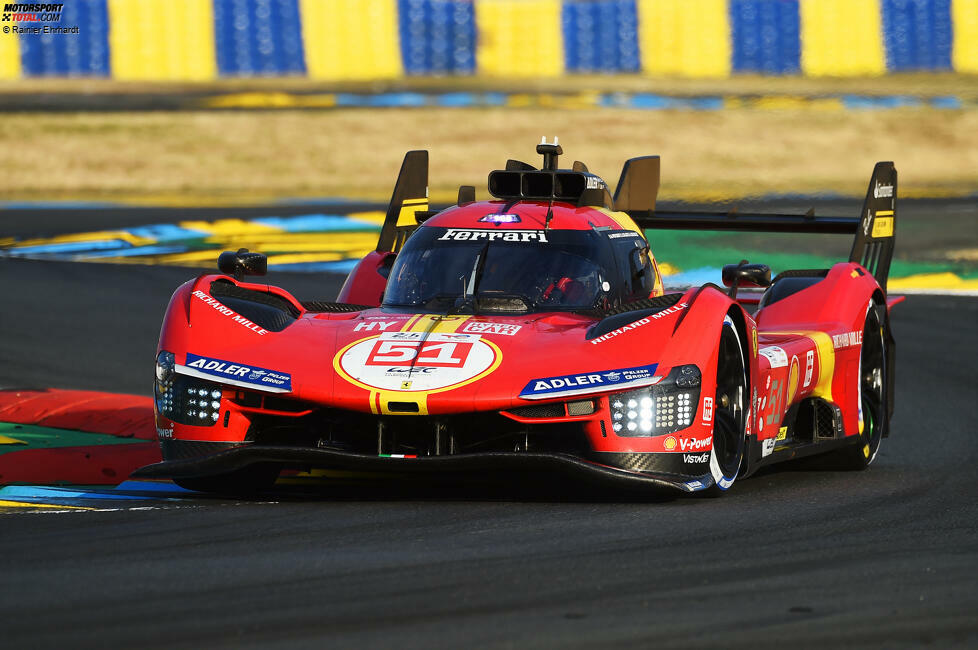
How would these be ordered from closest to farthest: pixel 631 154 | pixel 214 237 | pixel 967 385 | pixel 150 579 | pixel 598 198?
pixel 150 579, pixel 598 198, pixel 967 385, pixel 214 237, pixel 631 154

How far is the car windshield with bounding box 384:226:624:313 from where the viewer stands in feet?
28.6

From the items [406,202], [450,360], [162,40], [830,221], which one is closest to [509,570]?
[450,360]

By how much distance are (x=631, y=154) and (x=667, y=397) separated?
21.1m

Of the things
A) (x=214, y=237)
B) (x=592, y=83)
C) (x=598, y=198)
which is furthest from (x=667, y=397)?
(x=592, y=83)

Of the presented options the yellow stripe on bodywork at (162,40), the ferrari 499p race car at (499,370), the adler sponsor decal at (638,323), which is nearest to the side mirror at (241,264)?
the ferrari 499p race car at (499,370)

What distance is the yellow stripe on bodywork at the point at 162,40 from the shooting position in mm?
31078

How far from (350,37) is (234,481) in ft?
81.1

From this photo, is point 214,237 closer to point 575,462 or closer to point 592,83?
point 592,83

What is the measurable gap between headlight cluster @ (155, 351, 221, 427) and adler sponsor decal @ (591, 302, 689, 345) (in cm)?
172

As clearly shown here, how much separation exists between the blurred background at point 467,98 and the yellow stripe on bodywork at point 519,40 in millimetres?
37

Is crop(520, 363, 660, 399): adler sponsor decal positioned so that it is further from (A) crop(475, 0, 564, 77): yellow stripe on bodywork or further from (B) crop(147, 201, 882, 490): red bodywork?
(A) crop(475, 0, 564, 77): yellow stripe on bodywork

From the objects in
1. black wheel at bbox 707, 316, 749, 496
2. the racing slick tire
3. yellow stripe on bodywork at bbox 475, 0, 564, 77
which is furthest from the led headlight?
→ yellow stripe on bodywork at bbox 475, 0, 564, 77

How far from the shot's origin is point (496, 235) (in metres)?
9.10

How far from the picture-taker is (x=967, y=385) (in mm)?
13812
